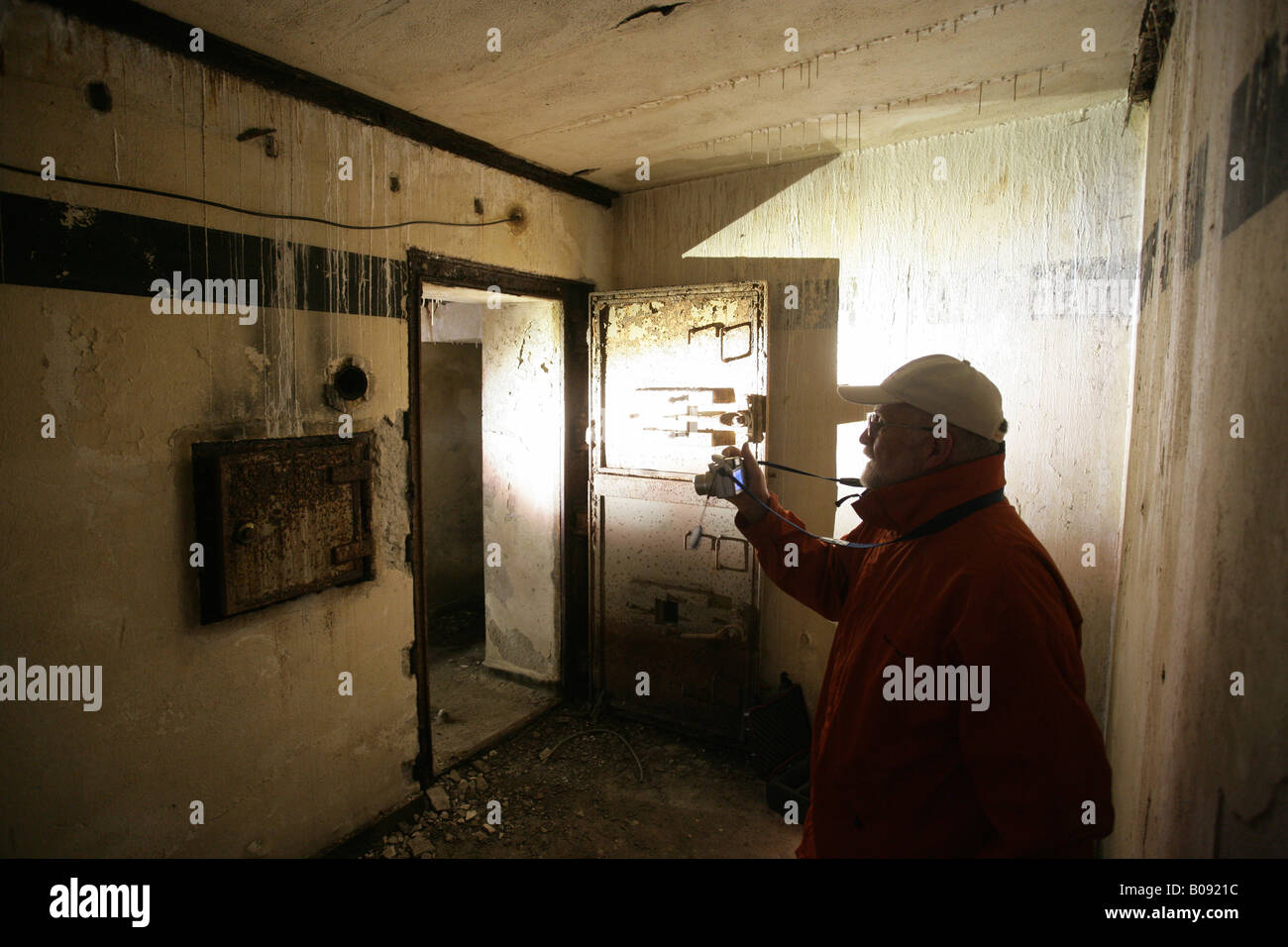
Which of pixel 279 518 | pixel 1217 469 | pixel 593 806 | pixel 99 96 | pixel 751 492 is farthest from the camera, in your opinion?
pixel 593 806

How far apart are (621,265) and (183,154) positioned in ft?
6.85

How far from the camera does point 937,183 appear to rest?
264 centimetres

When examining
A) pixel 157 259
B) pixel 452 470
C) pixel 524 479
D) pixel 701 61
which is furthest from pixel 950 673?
pixel 452 470

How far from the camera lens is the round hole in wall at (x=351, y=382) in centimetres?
224

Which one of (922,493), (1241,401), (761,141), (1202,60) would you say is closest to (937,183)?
(761,141)

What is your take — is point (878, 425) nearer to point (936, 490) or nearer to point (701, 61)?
point (936, 490)

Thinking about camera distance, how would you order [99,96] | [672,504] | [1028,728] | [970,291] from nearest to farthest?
[1028,728] < [99,96] < [970,291] < [672,504]

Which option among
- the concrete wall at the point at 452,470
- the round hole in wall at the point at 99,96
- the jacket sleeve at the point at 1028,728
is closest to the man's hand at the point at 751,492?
the jacket sleeve at the point at 1028,728

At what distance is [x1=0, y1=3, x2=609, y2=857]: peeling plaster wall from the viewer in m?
1.60

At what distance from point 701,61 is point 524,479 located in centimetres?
224

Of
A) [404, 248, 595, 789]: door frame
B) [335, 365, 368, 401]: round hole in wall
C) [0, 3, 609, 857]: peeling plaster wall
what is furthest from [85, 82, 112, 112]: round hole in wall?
[404, 248, 595, 789]: door frame

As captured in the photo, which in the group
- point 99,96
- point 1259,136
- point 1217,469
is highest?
point 99,96

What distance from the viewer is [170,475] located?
6.01 feet

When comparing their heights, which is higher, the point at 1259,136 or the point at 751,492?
the point at 1259,136
